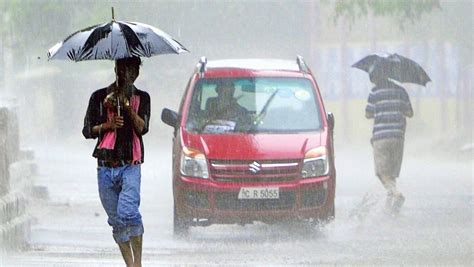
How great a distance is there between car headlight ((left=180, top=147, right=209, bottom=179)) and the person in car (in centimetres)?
76

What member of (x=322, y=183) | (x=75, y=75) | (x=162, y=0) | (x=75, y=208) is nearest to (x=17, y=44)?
(x=162, y=0)

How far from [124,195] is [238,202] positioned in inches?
163

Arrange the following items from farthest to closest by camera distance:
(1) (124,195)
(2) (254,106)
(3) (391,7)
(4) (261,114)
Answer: (3) (391,7), (2) (254,106), (4) (261,114), (1) (124,195)

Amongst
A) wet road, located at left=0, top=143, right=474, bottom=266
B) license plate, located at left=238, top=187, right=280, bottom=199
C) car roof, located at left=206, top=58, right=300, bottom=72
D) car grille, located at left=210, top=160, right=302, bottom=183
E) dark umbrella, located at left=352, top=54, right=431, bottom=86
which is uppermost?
car roof, located at left=206, top=58, right=300, bottom=72

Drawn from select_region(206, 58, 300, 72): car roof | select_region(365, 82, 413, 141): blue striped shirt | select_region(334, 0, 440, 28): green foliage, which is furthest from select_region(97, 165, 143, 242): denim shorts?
select_region(334, 0, 440, 28): green foliage

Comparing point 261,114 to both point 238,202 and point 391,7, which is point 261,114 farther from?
point 391,7

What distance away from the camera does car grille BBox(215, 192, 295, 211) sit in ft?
40.4

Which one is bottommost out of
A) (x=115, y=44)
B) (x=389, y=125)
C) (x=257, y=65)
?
(x=389, y=125)

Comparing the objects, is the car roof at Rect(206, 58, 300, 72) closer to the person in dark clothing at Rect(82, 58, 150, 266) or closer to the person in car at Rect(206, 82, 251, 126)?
the person in car at Rect(206, 82, 251, 126)

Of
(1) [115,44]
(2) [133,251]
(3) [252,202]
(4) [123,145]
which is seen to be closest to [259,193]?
(3) [252,202]

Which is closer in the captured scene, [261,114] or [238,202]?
[238,202]

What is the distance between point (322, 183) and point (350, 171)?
9.90m

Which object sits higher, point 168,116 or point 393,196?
point 168,116

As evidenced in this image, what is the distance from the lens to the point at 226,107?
43.9ft
